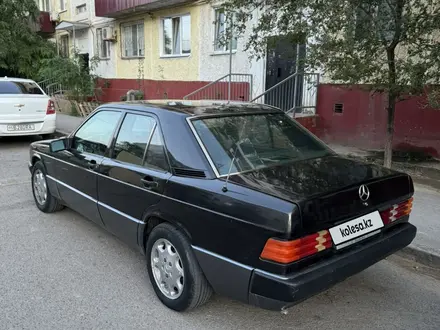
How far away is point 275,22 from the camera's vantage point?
616cm

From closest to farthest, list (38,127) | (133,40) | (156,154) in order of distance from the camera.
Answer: (156,154), (38,127), (133,40)

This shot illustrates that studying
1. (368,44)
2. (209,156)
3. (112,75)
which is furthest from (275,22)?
(112,75)

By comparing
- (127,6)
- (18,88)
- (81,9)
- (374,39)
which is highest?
(81,9)

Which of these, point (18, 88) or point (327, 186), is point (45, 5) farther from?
point (327, 186)

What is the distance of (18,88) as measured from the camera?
9.55 metres

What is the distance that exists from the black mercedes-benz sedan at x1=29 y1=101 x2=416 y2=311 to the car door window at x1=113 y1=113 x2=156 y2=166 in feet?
0.05

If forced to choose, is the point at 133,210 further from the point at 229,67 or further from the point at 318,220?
the point at 229,67

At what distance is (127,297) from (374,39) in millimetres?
4379

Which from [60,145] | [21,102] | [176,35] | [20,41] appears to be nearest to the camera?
[60,145]

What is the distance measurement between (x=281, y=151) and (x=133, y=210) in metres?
1.32

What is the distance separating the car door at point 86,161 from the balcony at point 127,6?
31.2 ft

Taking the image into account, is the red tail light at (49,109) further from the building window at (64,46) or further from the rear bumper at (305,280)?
the building window at (64,46)

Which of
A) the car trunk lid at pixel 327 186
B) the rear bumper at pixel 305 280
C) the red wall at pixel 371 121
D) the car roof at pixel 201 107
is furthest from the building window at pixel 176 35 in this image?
the rear bumper at pixel 305 280

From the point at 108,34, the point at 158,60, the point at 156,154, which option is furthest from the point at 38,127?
the point at 108,34
